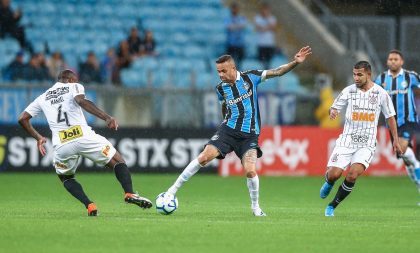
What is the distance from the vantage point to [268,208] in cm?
1456

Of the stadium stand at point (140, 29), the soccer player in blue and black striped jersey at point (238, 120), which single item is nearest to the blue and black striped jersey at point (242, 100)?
the soccer player in blue and black striped jersey at point (238, 120)

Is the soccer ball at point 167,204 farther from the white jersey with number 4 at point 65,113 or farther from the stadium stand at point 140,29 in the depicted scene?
the stadium stand at point 140,29

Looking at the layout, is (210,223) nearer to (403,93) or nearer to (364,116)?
(364,116)

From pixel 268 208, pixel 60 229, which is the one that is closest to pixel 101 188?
pixel 268 208

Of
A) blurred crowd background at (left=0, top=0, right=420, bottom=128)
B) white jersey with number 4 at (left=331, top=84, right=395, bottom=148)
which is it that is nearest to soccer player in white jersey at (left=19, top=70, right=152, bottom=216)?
white jersey with number 4 at (left=331, top=84, right=395, bottom=148)

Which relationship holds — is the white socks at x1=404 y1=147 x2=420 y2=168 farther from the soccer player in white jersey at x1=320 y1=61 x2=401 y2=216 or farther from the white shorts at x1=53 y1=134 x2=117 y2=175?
the white shorts at x1=53 y1=134 x2=117 y2=175

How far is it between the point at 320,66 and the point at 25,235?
1836 cm

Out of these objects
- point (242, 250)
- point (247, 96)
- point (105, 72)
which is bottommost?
point (242, 250)

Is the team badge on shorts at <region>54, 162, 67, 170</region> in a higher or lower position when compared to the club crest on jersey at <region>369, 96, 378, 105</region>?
lower

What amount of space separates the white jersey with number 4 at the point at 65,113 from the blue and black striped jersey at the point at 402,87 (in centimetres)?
556

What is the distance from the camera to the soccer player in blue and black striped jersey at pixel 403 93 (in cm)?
1600

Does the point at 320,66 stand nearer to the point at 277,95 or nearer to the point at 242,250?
the point at 277,95

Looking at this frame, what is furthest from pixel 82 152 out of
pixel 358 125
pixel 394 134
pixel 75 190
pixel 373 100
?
pixel 394 134

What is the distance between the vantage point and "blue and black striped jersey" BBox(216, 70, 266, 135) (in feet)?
42.4
